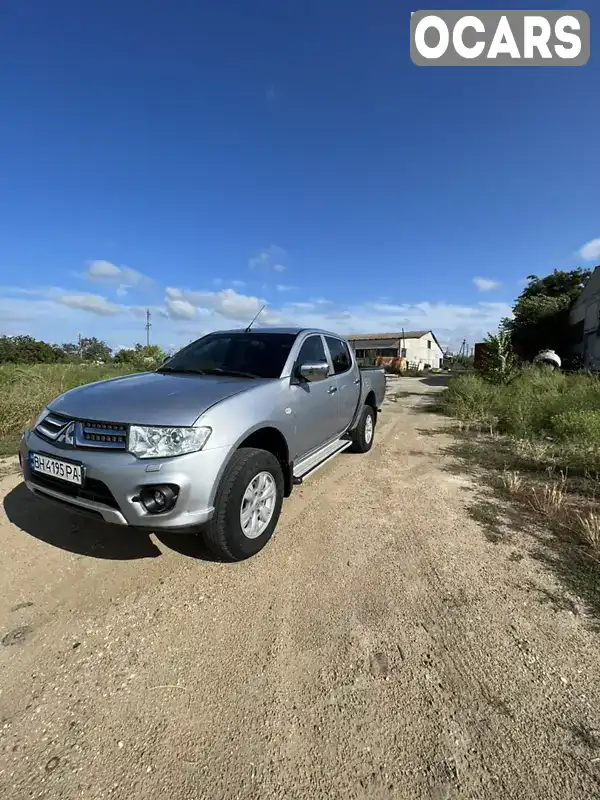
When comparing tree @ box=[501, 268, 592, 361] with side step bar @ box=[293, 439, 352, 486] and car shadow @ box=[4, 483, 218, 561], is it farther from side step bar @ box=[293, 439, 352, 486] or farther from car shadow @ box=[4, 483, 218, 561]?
car shadow @ box=[4, 483, 218, 561]

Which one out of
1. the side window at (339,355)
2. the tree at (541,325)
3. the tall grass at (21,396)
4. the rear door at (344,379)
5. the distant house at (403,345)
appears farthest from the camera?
the distant house at (403,345)

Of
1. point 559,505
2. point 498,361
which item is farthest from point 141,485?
point 498,361

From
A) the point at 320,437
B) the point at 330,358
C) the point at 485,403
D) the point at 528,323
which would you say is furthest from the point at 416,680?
the point at 528,323

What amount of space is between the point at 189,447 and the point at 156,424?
24cm

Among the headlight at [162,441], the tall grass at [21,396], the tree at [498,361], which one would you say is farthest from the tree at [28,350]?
the headlight at [162,441]

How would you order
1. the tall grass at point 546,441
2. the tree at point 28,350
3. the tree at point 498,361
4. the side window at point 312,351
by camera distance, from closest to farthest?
the tall grass at point 546,441 → the side window at point 312,351 → the tree at point 498,361 → the tree at point 28,350

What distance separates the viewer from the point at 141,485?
83.6 inches

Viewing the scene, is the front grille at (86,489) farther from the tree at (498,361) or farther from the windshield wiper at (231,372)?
the tree at (498,361)

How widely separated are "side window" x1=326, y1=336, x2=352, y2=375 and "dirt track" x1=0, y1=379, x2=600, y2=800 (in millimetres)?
2113

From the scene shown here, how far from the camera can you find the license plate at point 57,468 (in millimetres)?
2258

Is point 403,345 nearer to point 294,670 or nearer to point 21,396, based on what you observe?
point 21,396

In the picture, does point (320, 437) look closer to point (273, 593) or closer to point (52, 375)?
point (273, 593)

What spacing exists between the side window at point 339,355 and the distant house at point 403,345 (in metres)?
39.3

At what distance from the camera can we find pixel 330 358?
14.1ft
